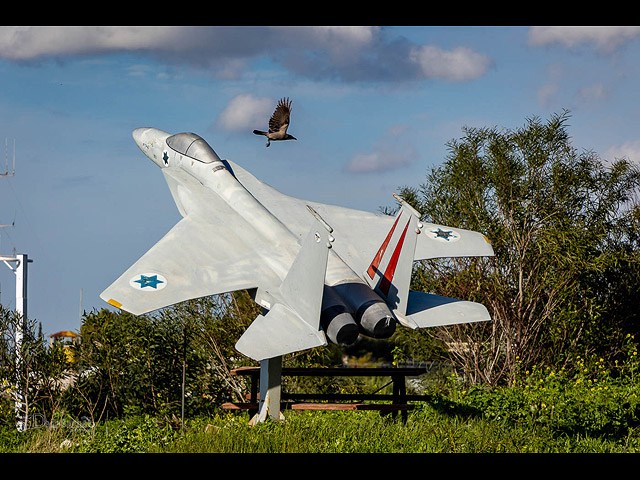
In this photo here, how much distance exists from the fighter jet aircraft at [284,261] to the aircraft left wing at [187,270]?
0.02m

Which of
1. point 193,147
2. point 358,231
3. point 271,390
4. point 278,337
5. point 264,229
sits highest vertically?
point 193,147

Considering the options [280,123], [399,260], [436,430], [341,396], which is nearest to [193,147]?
[280,123]

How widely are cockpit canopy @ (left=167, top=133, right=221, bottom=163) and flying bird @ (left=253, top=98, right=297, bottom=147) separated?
146 centimetres

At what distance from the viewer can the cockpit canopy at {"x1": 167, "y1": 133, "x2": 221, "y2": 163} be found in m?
14.1

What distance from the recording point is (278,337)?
10422 millimetres

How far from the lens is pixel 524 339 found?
685 inches

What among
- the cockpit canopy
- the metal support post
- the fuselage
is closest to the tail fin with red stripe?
the fuselage

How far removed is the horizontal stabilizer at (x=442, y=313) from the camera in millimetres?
11336

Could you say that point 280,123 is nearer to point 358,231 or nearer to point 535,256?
point 358,231

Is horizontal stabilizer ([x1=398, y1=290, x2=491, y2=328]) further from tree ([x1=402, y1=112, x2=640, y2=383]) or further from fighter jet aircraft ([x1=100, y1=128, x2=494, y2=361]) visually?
tree ([x1=402, y1=112, x2=640, y2=383])

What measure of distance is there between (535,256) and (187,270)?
30.0ft

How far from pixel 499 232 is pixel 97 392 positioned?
9.65 meters

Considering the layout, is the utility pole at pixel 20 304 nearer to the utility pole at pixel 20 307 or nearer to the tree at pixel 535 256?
the utility pole at pixel 20 307
